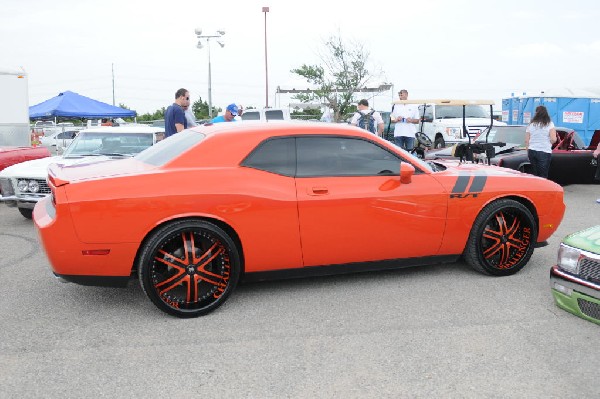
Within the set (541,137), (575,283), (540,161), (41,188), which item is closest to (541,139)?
(541,137)

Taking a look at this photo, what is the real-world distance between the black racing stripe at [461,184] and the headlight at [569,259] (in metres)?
1.08

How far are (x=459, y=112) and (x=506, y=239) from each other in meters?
14.3

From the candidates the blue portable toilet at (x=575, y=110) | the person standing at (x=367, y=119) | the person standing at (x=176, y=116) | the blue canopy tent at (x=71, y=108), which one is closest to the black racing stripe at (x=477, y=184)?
the person standing at (x=176, y=116)

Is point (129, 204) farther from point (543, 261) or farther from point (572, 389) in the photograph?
point (543, 261)

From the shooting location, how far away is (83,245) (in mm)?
3812

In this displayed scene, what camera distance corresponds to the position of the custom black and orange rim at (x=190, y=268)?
3.97 metres

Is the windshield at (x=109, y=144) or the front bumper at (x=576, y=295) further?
the windshield at (x=109, y=144)

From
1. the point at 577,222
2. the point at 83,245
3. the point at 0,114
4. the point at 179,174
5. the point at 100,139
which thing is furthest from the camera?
the point at 0,114

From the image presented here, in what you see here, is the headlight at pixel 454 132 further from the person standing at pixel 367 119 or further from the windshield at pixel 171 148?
Result: the windshield at pixel 171 148

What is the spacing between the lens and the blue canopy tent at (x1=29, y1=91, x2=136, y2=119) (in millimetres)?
21438

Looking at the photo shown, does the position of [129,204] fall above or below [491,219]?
above

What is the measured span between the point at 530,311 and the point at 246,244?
7.08ft

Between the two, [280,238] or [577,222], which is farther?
[577,222]

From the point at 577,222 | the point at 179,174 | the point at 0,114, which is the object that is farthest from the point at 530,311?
the point at 0,114
